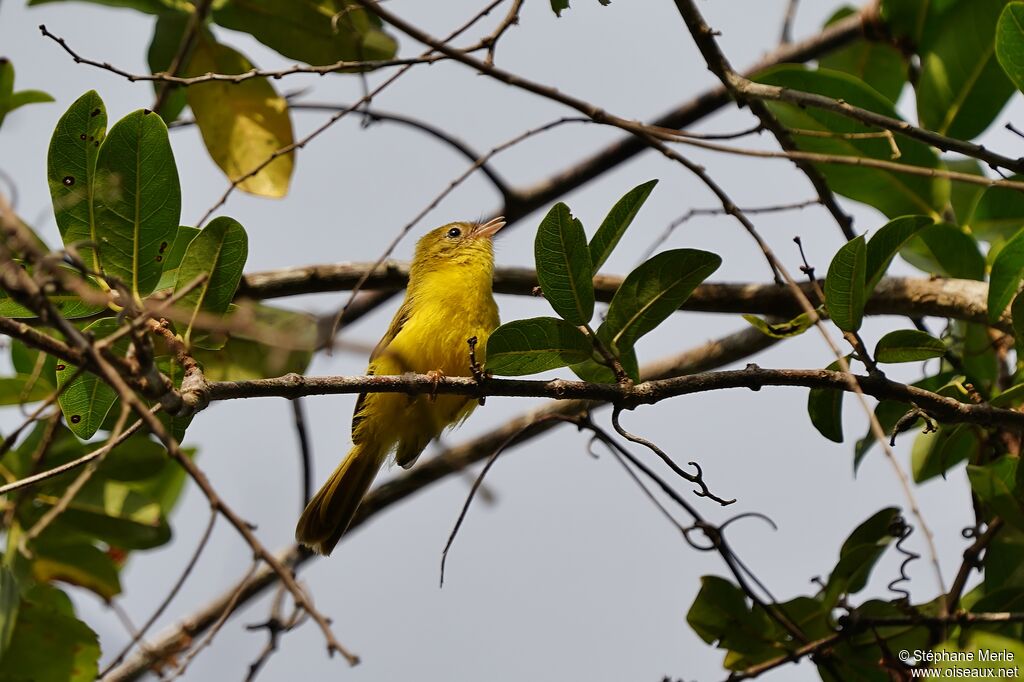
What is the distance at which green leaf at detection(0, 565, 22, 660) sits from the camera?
10.2 ft

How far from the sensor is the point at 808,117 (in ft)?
12.2

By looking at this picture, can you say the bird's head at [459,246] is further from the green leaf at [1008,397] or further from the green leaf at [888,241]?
the green leaf at [1008,397]

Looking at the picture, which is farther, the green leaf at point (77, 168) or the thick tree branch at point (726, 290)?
the thick tree branch at point (726, 290)

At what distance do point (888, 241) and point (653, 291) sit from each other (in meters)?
0.67

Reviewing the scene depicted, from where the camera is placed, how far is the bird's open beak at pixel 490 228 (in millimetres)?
5336

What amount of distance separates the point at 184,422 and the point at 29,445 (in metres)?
1.72

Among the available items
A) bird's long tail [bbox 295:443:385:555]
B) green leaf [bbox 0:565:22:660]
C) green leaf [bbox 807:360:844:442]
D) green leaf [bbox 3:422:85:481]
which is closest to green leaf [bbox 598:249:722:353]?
green leaf [bbox 807:360:844:442]

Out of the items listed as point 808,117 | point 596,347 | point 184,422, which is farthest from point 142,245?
point 808,117

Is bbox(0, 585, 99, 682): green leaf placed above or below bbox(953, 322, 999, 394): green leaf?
below

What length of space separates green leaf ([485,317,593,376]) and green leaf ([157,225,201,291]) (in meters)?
0.85

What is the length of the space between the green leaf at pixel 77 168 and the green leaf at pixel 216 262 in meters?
0.23

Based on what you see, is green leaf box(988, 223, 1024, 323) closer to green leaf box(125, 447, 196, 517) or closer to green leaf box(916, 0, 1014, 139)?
green leaf box(916, 0, 1014, 139)

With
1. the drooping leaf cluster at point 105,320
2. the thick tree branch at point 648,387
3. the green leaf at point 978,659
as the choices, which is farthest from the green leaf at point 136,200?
the green leaf at point 978,659

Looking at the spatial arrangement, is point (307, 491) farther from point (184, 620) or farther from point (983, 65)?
point (983, 65)
